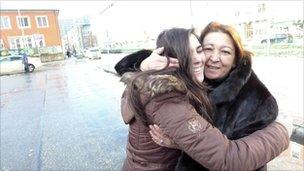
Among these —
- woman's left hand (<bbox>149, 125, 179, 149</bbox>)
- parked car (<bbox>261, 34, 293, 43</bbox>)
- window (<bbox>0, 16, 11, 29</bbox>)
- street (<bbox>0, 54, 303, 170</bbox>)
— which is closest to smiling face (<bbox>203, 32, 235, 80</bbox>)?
woman's left hand (<bbox>149, 125, 179, 149</bbox>)

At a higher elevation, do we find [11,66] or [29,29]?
[29,29]

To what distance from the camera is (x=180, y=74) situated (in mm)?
1609

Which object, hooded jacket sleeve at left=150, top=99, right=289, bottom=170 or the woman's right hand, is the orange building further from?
hooded jacket sleeve at left=150, top=99, right=289, bottom=170

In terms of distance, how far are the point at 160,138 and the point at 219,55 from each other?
0.67 meters

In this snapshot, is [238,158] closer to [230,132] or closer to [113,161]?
[230,132]

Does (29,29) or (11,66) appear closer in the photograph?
(11,66)

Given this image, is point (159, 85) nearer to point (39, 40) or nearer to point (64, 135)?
point (64, 135)

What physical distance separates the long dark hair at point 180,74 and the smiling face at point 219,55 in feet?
1.14

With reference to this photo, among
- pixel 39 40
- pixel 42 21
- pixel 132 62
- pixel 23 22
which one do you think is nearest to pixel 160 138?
pixel 132 62

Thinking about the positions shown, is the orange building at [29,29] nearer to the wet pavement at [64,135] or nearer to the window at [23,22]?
the window at [23,22]

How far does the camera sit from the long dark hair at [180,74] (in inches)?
Answer: 61.7

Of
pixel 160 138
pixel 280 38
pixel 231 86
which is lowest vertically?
pixel 280 38

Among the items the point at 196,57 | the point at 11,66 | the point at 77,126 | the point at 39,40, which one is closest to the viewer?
the point at 196,57

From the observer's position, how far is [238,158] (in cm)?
148
